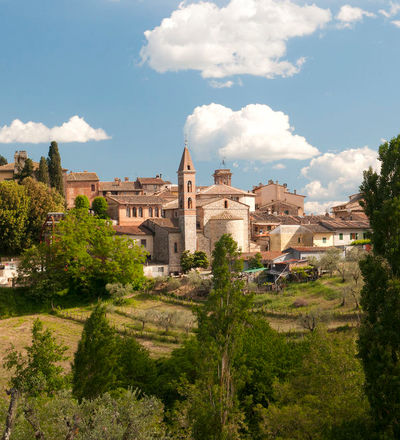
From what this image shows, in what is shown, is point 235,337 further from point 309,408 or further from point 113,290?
point 113,290

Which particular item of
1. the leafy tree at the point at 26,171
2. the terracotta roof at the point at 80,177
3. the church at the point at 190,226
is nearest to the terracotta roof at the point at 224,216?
the church at the point at 190,226

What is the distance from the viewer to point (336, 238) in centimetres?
5562

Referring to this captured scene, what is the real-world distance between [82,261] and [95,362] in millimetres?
28174

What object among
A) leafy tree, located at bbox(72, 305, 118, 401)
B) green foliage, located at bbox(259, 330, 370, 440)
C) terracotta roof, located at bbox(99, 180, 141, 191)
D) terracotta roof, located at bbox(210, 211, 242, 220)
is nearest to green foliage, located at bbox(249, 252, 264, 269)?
terracotta roof, located at bbox(210, 211, 242, 220)

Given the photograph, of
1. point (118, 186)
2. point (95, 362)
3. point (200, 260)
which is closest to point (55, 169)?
Result: point (118, 186)

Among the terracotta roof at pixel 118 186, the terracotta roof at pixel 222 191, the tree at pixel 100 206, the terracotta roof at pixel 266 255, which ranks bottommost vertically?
the terracotta roof at pixel 266 255

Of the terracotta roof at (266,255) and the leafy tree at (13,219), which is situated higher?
the leafy tree at (13,219)

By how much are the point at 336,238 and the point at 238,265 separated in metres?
45.1

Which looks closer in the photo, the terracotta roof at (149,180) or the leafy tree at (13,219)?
the leafy tree at (13,219)

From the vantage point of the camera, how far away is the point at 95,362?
59.8 feet

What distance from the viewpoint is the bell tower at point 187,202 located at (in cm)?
5128

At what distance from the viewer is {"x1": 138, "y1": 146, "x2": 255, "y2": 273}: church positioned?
51469 mm

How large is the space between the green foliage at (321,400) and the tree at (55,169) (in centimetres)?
5507

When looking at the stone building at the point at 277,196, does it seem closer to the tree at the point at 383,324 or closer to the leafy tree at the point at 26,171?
the leafy tree at the point at 26,171
